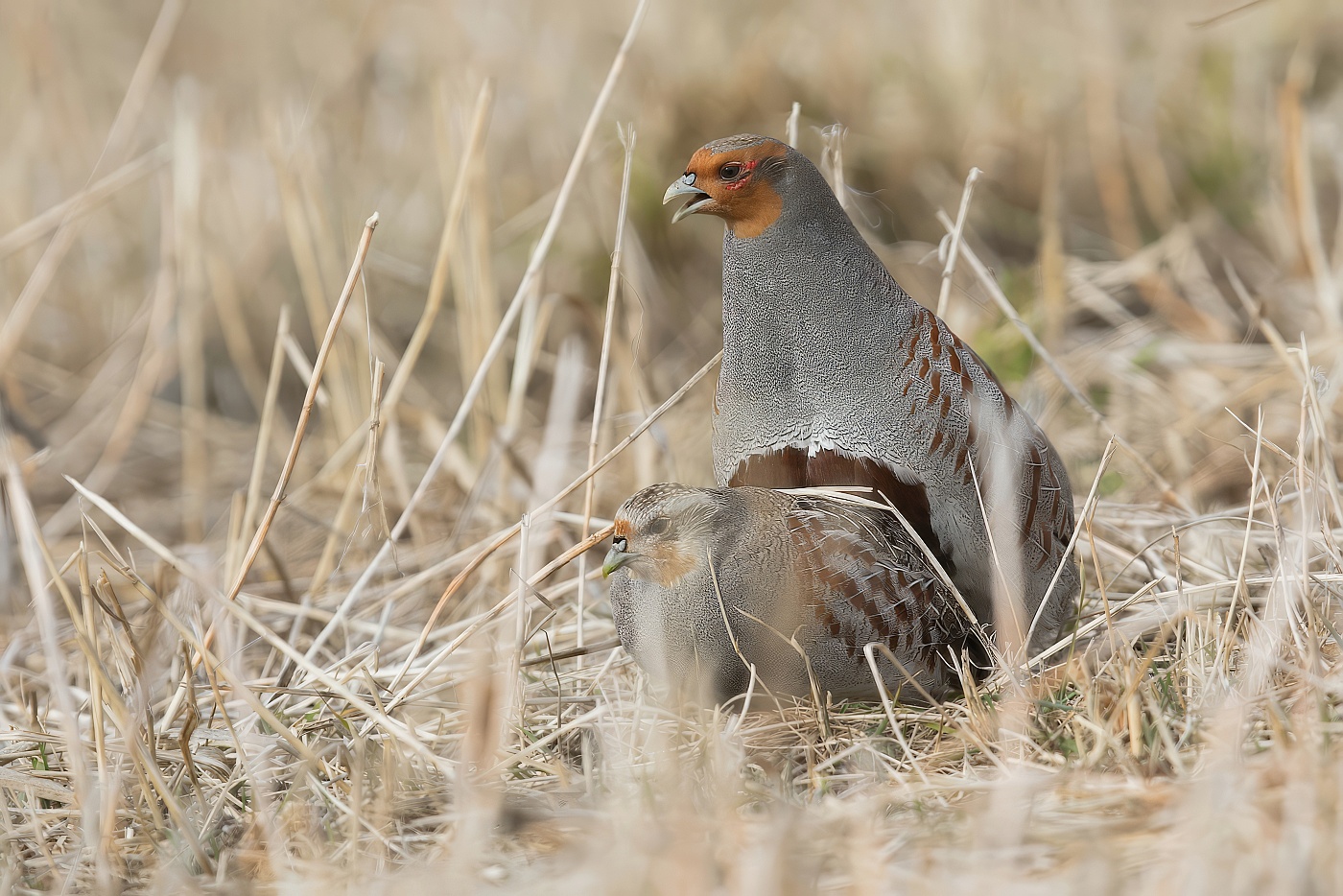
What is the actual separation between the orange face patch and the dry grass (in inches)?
18.6

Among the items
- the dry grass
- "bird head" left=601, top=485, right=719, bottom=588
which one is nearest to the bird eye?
the dry grass

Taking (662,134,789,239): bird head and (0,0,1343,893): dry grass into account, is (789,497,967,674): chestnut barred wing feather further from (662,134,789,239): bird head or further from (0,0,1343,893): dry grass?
(662,134,789,239): bird head

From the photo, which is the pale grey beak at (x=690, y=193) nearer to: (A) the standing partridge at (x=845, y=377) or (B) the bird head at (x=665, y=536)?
(A) the standing partridge at (x=845, y=377)

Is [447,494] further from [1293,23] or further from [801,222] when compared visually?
[1293,23]

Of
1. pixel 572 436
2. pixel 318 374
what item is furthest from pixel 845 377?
pixel 572 436

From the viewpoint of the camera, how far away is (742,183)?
2367 mm

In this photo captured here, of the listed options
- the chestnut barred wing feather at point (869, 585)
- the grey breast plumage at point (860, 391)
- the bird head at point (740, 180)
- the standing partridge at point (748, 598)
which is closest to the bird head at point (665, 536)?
the standing partridge at point (748, 598)

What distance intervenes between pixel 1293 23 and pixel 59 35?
6682 millimetres

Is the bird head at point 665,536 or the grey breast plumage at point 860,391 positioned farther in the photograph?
the grey breast plumage at point 860,391

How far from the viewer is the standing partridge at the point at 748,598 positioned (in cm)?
225

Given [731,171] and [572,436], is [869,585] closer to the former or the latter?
[731,171]

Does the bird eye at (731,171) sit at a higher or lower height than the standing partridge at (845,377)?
higher

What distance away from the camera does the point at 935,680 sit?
246cm

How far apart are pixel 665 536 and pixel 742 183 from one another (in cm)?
71
